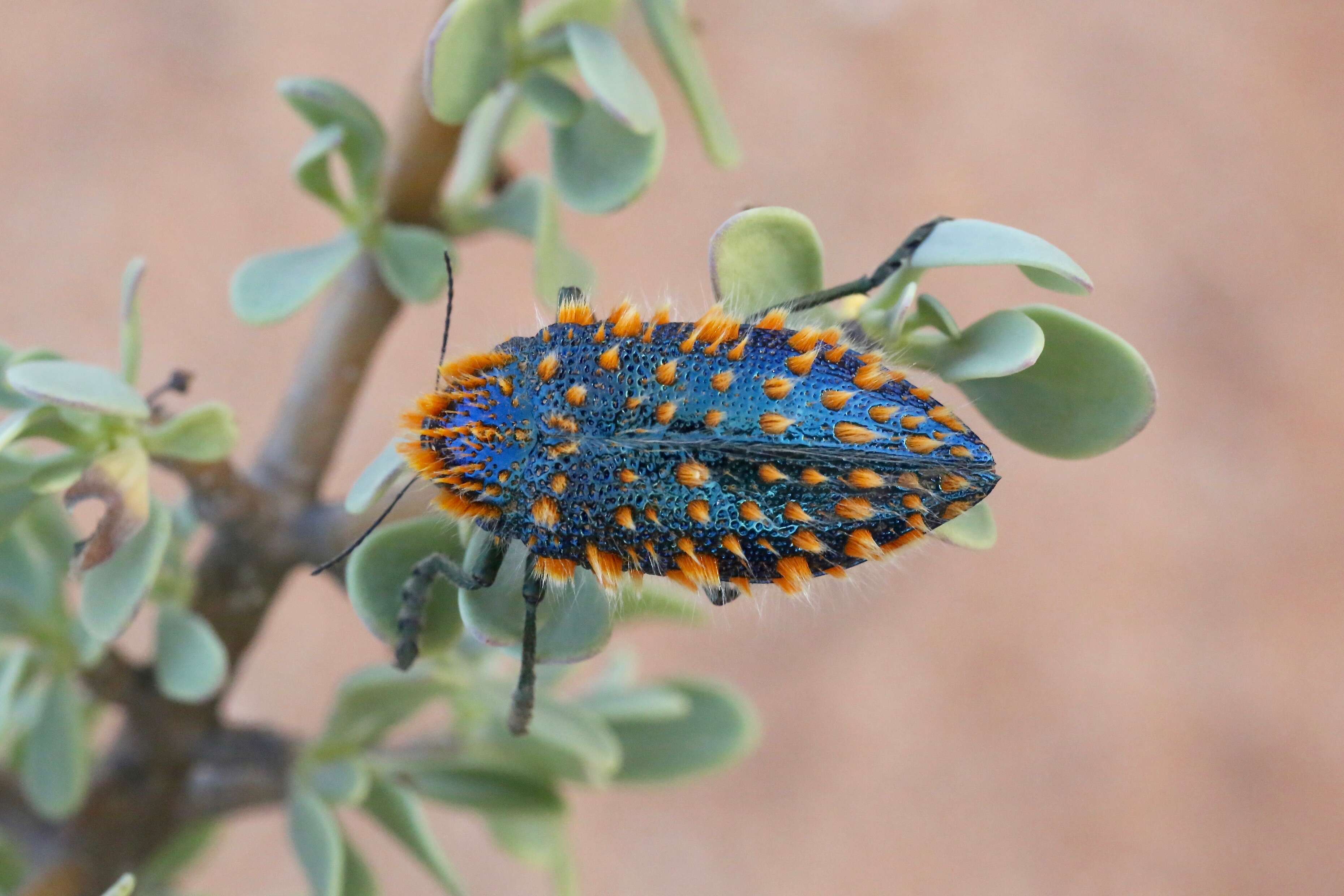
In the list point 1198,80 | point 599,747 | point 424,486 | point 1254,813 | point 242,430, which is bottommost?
point 242,430

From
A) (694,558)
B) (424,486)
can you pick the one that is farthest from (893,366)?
(424,486)

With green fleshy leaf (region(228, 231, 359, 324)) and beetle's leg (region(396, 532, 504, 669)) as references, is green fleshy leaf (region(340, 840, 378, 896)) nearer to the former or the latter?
beetle's leg (region(396, 532, 504, 669))

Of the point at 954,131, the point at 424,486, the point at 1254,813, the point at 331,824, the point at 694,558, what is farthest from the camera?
the point at 954,131

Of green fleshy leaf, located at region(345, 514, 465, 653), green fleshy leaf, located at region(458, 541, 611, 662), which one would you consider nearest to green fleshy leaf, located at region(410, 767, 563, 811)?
green fleshy leaf, located at region(345, 514, 465, 653)

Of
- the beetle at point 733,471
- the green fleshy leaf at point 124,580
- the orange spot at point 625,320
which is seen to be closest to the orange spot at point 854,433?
the beetle at point 733,471

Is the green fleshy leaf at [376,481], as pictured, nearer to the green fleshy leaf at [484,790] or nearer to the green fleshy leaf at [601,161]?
the green fleshy leaf at [601,161]

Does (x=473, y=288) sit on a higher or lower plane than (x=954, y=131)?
lower

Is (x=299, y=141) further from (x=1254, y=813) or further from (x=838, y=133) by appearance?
(x=1254, y=813)
